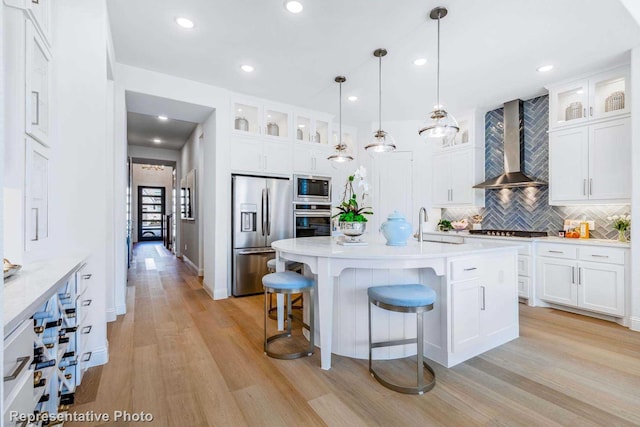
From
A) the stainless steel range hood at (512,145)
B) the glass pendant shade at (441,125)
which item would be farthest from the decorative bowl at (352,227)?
the stainless steel range hood at (512,145)

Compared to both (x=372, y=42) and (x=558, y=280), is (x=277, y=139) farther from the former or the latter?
(x=558, y=280)

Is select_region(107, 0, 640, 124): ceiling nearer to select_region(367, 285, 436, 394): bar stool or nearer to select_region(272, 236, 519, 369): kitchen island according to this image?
select_region(272, 236, 519, 369): kitchen island

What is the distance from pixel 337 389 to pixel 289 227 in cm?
292

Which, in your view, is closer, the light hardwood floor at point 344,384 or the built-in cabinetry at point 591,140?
the light hardwood floor at point 344,384

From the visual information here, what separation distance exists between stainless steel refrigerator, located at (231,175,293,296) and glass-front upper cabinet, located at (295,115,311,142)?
845 mm

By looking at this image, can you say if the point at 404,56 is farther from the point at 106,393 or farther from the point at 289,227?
the point at 106,393

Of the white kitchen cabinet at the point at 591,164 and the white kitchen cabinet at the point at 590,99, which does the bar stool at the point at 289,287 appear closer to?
the white kitchen cabinet at the point at 591,164

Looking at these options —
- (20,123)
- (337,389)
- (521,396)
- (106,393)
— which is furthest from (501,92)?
(106,393)

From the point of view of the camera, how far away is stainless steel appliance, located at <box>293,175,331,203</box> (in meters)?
4.78

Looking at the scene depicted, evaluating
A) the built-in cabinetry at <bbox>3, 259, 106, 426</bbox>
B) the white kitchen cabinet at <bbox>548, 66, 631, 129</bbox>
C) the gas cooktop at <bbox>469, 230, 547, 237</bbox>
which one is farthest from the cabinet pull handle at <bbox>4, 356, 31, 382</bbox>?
the white kitchen cabinet at <bbox>548, 66, 631, 129</bbox>

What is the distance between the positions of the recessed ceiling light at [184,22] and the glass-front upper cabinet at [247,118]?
5.10 feet

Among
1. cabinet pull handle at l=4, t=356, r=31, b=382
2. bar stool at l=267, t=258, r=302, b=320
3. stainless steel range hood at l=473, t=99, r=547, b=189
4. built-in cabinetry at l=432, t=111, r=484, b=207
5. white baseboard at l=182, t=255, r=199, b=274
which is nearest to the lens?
cabinet pull handle at l=4, t=356, r=31, b=382

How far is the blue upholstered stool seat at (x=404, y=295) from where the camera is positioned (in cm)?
194

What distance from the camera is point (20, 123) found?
166 cm
